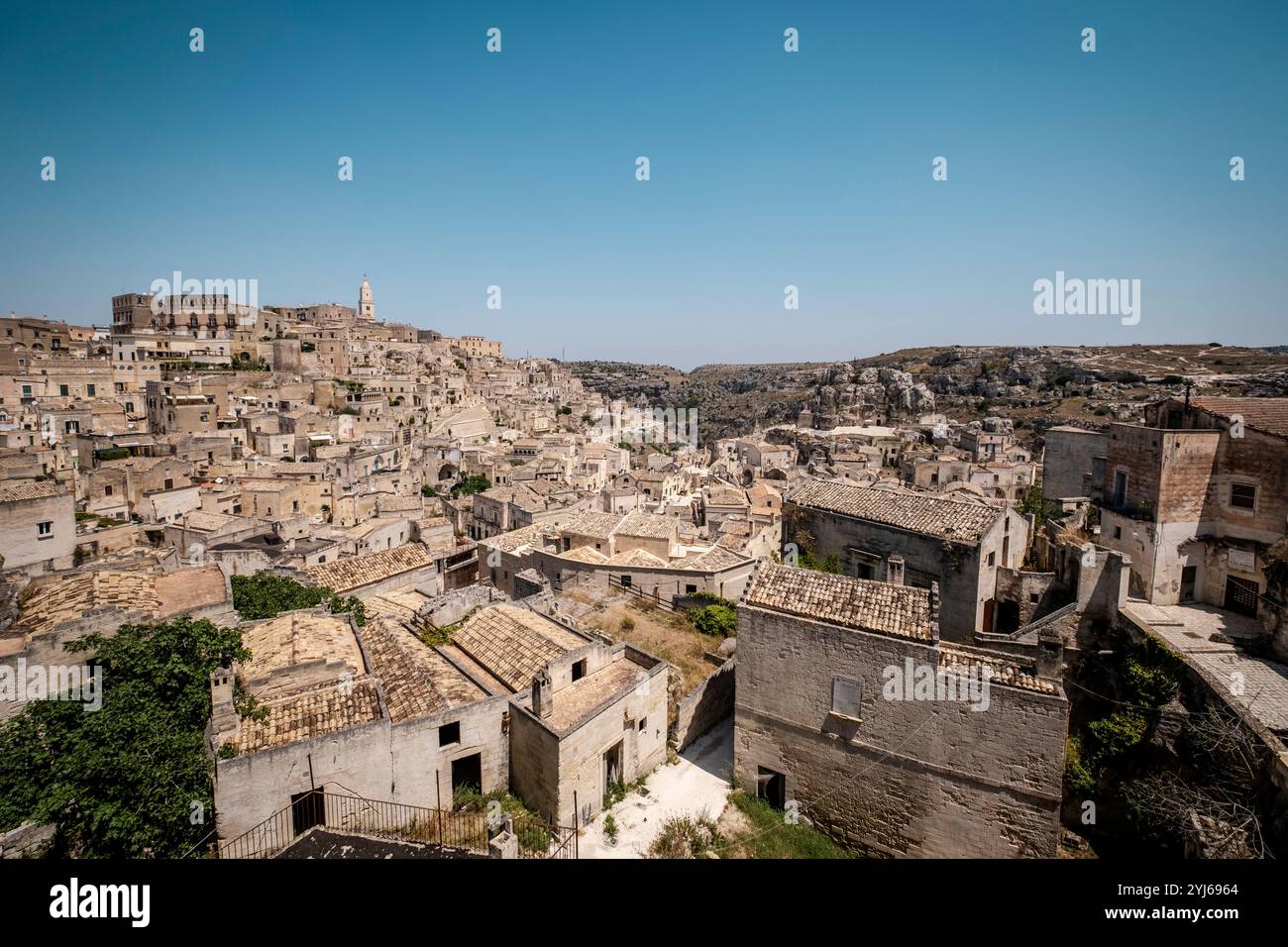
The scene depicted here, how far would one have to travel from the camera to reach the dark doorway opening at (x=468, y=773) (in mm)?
12188

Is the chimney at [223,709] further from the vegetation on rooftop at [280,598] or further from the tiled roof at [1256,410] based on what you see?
the tiled roof at [1256,410]

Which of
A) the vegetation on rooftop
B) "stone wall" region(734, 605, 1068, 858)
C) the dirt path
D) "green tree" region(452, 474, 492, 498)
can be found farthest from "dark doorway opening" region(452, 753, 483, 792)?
"green tree" region(452, 474, 492, 498)

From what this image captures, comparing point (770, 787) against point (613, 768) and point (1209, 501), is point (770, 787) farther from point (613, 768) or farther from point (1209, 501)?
point (1209, 501)

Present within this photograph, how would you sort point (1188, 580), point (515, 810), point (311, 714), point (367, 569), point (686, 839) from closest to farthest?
point (311, 714), point (686, 839), point (515, 810), point (1188, 580), point (367, 569)

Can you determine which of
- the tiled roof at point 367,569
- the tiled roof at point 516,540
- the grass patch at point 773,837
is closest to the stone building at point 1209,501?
the grass patch at point 773,837

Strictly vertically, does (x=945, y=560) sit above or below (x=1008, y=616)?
above

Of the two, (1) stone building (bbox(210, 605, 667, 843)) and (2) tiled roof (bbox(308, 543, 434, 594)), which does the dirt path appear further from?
(2) tiled roof (bbox(308, 543, 434, 594))

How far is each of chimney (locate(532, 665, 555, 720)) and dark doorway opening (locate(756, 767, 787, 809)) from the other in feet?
15.7

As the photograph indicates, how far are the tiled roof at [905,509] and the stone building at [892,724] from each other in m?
5.73

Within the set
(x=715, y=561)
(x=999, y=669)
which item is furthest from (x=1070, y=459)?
(x=999, y=669)

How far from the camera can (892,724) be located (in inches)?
466

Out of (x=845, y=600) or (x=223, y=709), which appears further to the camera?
(x=845, y=600)

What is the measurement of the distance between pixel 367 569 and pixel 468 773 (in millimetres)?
10441

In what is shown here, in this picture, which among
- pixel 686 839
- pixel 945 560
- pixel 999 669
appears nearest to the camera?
pixel 686 839
